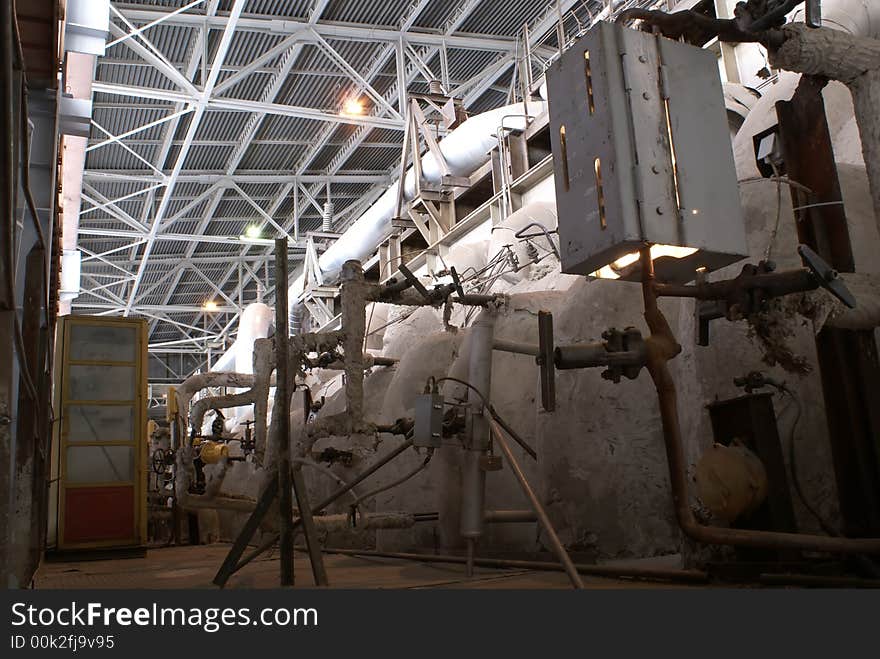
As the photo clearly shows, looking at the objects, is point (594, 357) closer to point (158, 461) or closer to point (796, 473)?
point (796, 473)

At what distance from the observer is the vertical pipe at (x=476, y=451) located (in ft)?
13.3

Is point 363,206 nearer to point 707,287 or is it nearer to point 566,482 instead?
point 566,482

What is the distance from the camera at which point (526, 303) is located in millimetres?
5941

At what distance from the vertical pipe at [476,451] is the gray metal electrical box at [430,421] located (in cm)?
18

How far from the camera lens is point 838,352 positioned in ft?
10.3

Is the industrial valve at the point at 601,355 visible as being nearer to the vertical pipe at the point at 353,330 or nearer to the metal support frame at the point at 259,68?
the vertical pipe at the point at 353,330

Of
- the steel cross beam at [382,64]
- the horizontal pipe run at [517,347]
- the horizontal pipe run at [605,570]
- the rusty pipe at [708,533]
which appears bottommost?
the horizontal pipe run at [605,570]

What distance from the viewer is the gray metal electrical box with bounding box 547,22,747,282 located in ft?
9.70

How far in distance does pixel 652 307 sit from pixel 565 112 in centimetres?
93

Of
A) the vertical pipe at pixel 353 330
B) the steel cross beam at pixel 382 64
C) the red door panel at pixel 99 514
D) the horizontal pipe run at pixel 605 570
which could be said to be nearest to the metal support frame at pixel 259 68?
the steel cross beam at pixel 382 64

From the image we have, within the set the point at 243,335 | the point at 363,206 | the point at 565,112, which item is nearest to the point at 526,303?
the point at 565,112

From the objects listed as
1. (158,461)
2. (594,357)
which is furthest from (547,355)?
(158,461)

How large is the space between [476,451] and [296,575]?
4.99ft

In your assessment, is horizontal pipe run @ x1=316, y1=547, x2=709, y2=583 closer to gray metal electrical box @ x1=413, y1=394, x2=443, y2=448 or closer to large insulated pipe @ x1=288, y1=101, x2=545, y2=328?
gray metal electrical box @ x1=413, y1=394, x2=443, y2=448
